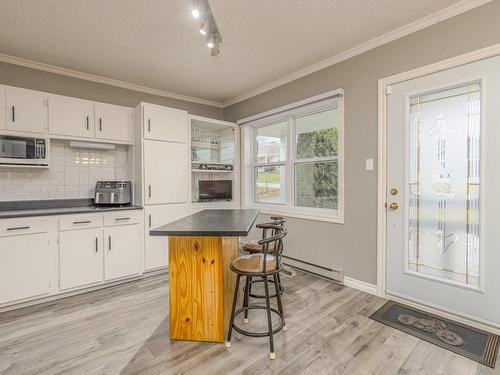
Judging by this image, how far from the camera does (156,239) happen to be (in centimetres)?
340

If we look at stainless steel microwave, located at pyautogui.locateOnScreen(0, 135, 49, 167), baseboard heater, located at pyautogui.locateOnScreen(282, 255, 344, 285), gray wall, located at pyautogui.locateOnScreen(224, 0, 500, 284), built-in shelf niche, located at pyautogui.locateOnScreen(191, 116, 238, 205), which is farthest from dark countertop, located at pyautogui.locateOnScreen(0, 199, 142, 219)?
gray wall, located at pyautogui.locateOnScreen(224, 0, 500, 284)

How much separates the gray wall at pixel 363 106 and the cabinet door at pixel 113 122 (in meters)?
2.31

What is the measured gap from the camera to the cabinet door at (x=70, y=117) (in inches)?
114

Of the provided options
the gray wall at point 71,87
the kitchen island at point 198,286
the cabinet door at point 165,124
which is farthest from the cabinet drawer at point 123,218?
the gray wall at point 71,87

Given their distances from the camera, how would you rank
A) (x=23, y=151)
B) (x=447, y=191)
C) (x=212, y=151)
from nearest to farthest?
(x=447, y=191), (x=23, y=151), (x=212, y=151)

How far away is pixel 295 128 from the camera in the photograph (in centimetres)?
369

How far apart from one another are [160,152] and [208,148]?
110 cm

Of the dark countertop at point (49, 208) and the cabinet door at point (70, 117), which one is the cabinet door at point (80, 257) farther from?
the cabinet door at point (70, 117)

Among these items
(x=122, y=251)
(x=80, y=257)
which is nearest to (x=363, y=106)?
(x=122, y=251)

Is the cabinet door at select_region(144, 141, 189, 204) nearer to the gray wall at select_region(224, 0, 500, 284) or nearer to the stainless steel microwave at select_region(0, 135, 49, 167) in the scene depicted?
the stainless steel microwave at select_region(0, 135, 49, 167)

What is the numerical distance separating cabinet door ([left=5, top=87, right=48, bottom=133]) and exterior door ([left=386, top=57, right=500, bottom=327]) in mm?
3707

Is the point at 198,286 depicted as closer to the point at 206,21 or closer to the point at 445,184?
the point at 206,21

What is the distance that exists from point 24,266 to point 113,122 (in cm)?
185

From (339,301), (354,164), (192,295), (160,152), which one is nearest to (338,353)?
(339,301)
